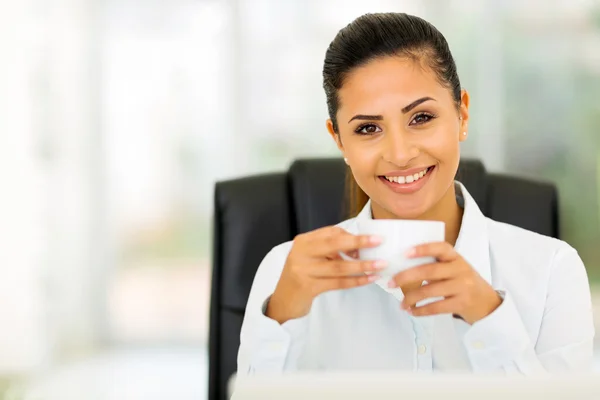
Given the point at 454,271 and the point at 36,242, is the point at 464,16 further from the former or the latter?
the point at 454,271

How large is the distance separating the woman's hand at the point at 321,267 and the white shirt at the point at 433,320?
96mm

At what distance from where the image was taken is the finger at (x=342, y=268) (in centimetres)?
81

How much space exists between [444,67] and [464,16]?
9.87 ft

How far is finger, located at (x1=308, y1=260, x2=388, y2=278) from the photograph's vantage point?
2.66 feet

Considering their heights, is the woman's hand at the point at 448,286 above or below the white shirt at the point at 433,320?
above

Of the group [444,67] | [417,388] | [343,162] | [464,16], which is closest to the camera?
[417,388]

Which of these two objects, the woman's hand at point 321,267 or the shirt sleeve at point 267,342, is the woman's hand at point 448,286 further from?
the shirt sleeve at point 267,342

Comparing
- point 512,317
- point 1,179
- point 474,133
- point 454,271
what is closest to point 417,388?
point 454,271

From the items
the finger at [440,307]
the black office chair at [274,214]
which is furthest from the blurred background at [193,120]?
the finger at [440,307]

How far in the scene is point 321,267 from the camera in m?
0.90

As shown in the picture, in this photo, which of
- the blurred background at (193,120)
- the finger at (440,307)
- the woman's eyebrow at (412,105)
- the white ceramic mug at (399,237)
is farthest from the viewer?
the blurred background at (193,120)

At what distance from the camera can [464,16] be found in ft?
13.1

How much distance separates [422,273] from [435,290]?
5cm

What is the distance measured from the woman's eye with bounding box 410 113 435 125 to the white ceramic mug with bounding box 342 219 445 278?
374 mm
